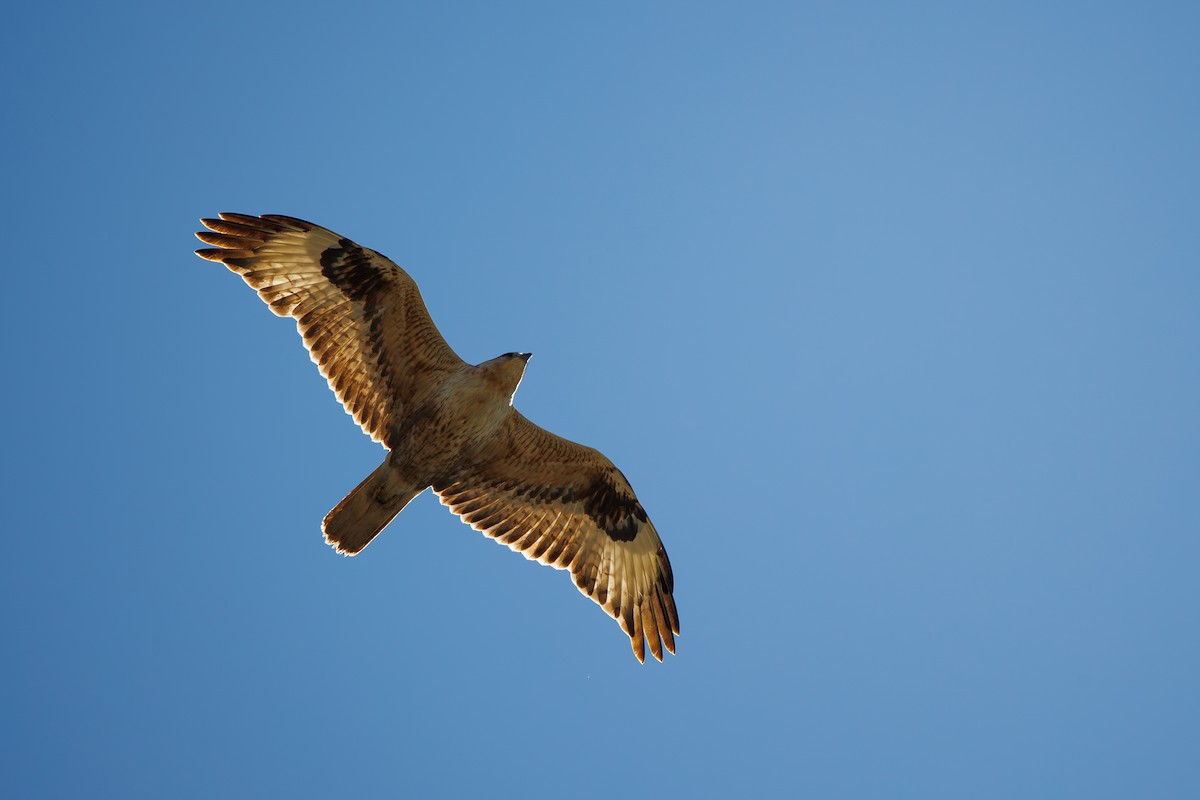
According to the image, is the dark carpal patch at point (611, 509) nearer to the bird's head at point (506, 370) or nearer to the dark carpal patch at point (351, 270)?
the bird's head at point (506, 370)

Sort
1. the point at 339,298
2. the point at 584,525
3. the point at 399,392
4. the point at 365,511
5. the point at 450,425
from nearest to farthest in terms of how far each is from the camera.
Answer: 1. the point at 365,511
2. the point at 450,425
3. the point at 339,298
4. the point at 399,392
5. the point at 584,525

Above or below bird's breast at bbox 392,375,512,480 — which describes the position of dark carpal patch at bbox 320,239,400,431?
above

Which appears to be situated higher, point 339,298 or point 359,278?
point 359,278

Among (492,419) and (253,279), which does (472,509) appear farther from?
(253,279)

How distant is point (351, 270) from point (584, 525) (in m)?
3.56

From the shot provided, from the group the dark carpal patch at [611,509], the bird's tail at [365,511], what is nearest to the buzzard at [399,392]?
the bird's tail at [365,511]

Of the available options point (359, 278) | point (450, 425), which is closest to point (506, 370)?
point (450, 425)

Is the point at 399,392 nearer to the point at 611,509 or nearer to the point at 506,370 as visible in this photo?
the point at 506,370

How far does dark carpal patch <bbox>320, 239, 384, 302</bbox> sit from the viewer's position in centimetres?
1038

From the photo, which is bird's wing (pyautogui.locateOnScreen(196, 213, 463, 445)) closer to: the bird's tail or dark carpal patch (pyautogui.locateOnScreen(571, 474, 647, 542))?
the bird's tail

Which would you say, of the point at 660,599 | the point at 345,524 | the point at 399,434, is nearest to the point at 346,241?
the point at 399,434

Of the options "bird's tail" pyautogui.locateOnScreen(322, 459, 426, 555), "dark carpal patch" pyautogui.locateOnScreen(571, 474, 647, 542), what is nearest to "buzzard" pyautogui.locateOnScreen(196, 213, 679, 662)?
"bird's tail" pyautogui.locateOnScreen(322, 459, 426, 555)

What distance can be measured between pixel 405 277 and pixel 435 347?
2.42ft

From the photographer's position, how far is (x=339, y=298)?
34.4 ft
